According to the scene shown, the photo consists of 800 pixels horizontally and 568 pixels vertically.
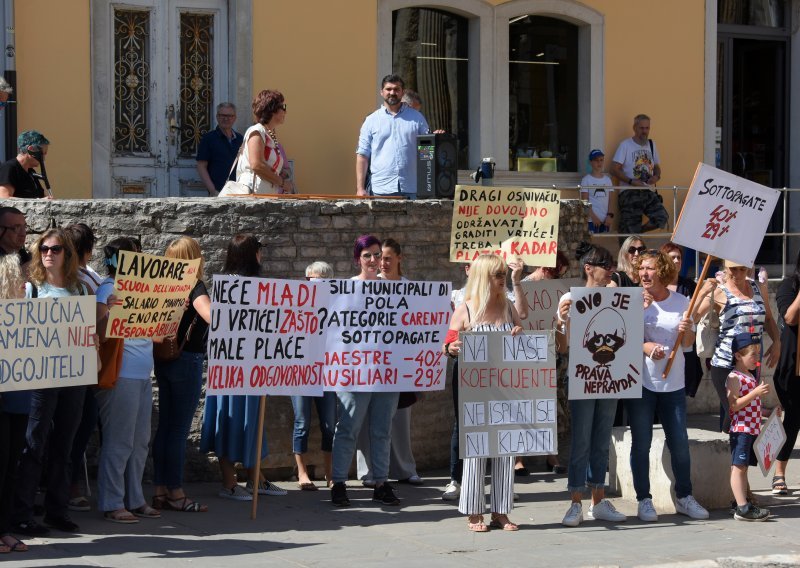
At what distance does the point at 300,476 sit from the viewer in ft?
34.1

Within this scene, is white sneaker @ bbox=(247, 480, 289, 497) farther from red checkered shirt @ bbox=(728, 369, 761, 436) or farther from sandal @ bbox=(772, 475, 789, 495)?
sandal @ bbox=(772, 475, 789, 495)

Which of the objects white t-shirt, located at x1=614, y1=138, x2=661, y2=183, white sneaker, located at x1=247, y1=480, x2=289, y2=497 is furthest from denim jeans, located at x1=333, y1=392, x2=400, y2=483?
white t-shirt, located at x1=614, y1=138, x2=661, y2=183

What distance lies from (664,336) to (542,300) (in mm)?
1419

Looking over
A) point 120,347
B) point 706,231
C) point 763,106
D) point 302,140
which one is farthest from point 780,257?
point 120,347

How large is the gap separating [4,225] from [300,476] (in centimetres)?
321

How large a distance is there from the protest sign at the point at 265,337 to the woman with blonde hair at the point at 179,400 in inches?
15.1

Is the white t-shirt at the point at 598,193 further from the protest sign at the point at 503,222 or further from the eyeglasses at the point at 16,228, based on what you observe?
the eyeglasses at the point at 16,228

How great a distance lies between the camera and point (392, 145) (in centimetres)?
1270

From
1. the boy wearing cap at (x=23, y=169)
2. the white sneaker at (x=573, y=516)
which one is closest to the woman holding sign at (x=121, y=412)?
the boy wearing cap at (x=23, y=169)

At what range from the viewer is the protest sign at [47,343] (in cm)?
787

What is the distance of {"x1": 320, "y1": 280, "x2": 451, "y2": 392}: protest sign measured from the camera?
30.8ft

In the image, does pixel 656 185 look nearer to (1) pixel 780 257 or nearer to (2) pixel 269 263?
(1) pixel 780 257

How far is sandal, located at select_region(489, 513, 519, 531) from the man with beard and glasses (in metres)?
4.32

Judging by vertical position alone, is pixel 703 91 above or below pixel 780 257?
above
